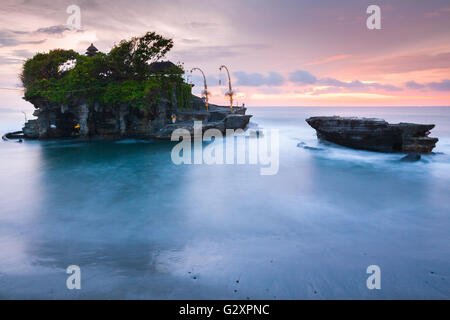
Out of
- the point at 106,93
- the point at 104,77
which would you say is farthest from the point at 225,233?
the point at 104,77

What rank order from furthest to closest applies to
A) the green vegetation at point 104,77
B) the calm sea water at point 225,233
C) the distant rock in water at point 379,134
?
the green vegetation at point 104,77, the distant rock in water at point 379,134, the calm sea water at point 225,233

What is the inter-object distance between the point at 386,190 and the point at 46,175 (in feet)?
69.4

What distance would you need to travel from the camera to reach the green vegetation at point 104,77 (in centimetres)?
3020

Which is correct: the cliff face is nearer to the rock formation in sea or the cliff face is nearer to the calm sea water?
the rock formation in sea

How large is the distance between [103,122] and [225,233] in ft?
106

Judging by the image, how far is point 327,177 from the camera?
16.6 metres

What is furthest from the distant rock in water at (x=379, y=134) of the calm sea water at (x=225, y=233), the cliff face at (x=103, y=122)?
the cliff face at (x=103, y=122)

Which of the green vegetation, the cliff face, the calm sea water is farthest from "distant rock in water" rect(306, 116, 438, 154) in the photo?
the green vegetation

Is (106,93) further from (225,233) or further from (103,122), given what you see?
(225,233)

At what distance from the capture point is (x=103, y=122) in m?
34.8

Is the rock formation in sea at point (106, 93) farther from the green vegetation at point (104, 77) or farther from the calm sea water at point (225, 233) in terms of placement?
the calm sea water at point (225, 233)

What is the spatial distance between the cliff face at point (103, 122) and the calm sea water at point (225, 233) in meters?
15.8

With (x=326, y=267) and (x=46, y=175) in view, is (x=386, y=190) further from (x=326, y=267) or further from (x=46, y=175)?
(x=46, y=175)
